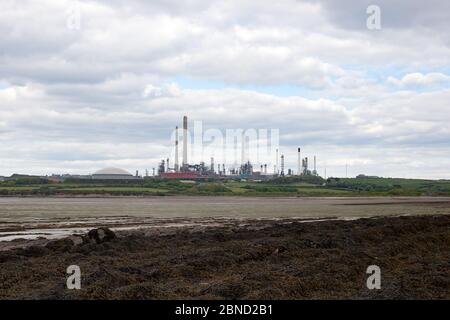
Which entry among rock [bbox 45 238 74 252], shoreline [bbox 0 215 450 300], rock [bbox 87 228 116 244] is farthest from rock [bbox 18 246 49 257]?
rock [bbox 87 228 116 244]

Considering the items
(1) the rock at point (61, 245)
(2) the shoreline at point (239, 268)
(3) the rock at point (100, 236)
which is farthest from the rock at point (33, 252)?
(3) the rock at point (100, 236)

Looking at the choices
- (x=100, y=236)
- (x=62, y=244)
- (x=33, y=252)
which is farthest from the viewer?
(x=100, y=236)

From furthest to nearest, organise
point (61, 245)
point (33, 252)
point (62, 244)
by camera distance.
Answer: point (62, 244), point (61, 245), point (33, 252)

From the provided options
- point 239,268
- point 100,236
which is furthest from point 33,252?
point 239,268

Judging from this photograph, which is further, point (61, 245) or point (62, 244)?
point (62, 244)

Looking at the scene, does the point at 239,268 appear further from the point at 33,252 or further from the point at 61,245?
the point at 61,245

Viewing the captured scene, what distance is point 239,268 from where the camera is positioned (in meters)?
21.7

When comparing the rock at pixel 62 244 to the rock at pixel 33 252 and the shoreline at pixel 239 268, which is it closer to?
the shoreline at pixel 239 268

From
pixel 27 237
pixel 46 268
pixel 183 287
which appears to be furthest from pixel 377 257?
pixel 27 237

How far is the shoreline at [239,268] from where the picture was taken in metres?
17.0

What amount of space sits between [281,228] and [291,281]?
20150mm

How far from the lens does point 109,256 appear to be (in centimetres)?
2538

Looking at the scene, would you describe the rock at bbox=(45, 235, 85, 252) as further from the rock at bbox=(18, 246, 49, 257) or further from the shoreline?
the rock at bbox=(18, 246, 49, 257)
